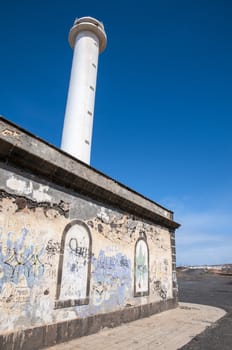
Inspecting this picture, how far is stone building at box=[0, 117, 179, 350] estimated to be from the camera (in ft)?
15.0

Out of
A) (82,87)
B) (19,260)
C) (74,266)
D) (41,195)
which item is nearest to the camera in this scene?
(19,260)

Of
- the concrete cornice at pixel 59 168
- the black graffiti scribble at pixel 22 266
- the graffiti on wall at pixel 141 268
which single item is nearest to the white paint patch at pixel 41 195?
the concrete cornice at pixel 59 168

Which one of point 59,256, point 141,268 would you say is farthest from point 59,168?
point 141,268

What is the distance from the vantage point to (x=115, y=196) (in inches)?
297

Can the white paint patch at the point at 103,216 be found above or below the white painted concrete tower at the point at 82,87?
below

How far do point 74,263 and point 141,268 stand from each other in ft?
11.5

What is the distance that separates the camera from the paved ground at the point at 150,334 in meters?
5.11

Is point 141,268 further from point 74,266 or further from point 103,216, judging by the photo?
point 74,266

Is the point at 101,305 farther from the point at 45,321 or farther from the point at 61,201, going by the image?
the point at 61,201

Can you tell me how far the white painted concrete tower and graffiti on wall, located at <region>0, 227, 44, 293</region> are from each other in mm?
9211

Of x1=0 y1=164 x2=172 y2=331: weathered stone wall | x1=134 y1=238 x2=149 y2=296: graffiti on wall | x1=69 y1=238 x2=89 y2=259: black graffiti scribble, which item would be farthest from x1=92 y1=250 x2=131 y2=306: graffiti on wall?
x1=134 y1=238 x2=149 y2=296: graffiti on wall

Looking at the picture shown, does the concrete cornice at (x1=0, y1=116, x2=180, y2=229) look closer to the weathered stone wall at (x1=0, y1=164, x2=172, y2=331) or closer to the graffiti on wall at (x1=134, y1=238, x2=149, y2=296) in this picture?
the weathered stone wall at (x1=0, y1=164, x2=172, y2=331)

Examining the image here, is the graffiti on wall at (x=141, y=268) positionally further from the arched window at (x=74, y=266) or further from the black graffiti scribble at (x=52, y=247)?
the black graffiti scribble at (x=52, y=247)

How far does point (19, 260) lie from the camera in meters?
4.63
